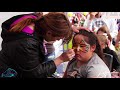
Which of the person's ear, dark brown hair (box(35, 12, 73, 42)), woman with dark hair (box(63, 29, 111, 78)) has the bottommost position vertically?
woman with dark hair (box(63, 29, 111, 78))

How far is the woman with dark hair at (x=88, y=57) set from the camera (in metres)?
2.60

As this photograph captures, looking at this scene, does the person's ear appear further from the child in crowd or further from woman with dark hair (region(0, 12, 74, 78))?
the child in crowd

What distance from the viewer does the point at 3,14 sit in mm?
2578

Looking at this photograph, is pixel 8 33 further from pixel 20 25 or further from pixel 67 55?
pixel 67 55

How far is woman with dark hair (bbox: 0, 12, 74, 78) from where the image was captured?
2410 mm

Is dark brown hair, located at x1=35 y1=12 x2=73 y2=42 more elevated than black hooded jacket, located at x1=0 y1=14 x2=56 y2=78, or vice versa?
dark brown hair, located at x1=35 y1=12 x2=73 y2=42

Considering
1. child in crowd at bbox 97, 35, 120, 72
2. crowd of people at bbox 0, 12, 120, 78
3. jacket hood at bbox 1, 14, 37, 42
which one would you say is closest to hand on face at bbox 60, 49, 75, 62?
crowd of people at bbox 0, 12, 120, 78

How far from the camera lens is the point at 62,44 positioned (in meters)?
2.57

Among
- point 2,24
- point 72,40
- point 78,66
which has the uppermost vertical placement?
point 2,24
